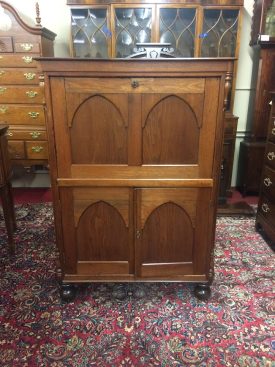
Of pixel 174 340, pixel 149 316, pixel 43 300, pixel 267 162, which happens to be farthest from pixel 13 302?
pixel 267 162

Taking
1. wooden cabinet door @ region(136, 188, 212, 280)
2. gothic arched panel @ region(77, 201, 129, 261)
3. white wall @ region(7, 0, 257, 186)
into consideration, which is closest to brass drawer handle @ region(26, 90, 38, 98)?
white wall @ region(7, 0, 257, 186)

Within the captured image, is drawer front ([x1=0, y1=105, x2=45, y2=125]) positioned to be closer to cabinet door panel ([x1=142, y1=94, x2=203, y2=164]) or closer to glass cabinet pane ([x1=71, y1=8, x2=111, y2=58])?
glass cabinet pane ([x1=71, y1=8, x2=111, y2=58])

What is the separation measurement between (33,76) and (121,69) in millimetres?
1897

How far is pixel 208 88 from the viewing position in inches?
54.9

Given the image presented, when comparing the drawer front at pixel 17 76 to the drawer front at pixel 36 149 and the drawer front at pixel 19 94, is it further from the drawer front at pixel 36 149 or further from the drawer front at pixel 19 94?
the drawer front at pixel 36 149

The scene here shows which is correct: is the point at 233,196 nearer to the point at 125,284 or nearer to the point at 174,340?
the point at 125,284

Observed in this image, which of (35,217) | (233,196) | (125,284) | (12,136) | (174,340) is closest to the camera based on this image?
(174,340)

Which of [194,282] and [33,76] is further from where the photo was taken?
[33,76]

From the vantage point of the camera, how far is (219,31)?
9.75 feet

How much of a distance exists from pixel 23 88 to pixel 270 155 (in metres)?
2.38

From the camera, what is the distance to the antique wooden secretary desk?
138 centimetres

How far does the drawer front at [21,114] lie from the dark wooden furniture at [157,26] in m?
0.71

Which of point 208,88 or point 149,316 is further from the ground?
point 208,88

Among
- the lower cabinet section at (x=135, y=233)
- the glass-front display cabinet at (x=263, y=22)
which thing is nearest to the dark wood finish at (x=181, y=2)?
the glass-front display cabinet at (x=263, y=22)
